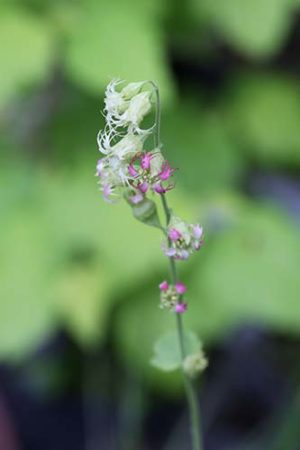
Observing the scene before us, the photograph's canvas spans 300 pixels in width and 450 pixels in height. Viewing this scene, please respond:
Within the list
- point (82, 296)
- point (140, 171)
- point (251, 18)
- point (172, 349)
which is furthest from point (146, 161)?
point (251, 18)

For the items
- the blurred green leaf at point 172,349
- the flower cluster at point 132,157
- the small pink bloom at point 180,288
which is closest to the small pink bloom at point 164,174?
the flower cluster at point 132,157

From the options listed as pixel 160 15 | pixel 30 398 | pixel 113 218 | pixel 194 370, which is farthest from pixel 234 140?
pixel 194 370

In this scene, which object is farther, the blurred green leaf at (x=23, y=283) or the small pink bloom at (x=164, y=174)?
the blurred green leaf at (x=23, y=283)

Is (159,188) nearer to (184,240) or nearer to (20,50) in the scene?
(184,240)

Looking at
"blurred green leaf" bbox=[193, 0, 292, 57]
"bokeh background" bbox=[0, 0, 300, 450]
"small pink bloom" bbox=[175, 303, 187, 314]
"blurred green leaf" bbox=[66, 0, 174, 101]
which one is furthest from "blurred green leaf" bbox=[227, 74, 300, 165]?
"small pink bloom" bbox=[175, 303, 187, 314]

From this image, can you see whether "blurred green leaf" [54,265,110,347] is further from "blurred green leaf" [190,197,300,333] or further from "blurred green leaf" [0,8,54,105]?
"blurred green leaf" [0,8,54,105]

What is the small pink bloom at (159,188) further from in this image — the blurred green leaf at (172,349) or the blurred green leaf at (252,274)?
the blurred green leaf at (252,274)

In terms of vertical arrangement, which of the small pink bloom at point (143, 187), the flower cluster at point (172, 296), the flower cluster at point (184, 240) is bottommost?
the flower cluster at point (172, 296)
